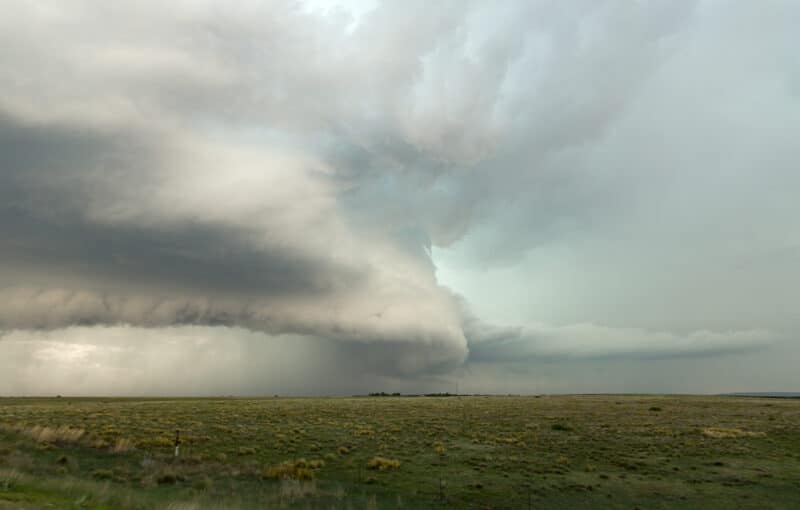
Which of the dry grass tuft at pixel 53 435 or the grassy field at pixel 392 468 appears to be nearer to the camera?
the grassy field at pixel 392 468

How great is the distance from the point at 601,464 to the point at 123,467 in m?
26.8

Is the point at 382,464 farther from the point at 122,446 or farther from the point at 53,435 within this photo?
the point at 53,435

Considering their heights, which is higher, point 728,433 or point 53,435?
point 53,435

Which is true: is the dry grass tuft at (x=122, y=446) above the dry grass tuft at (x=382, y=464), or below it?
above

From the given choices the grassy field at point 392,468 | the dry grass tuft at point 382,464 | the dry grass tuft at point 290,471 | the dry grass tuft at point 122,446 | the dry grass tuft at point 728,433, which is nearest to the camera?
the grassy field at point 392,468

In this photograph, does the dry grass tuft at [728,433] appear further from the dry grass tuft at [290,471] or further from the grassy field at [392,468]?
the dry grass tuft at [290,471]

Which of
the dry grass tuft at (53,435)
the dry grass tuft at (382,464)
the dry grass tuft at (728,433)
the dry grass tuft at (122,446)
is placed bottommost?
the dry grass tuft at (728,433)

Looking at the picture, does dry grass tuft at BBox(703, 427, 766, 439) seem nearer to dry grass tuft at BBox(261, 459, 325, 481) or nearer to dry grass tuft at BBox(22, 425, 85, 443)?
dry grass tuft at BBox(261, 459, 325, 481)

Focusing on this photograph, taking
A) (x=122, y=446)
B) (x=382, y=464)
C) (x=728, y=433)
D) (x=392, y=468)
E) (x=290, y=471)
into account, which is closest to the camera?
(x=290, y=471)

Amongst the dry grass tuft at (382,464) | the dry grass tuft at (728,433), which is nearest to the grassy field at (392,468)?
the dry grass tuft at (382,464)

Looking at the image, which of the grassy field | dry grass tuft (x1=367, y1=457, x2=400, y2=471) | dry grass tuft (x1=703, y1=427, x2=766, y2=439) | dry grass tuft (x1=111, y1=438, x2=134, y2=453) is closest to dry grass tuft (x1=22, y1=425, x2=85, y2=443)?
the grassy field

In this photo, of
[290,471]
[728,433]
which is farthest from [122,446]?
[728,433]

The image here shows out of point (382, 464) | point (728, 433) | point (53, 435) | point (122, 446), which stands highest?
point (53, 435)

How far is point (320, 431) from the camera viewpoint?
45.2 meters
